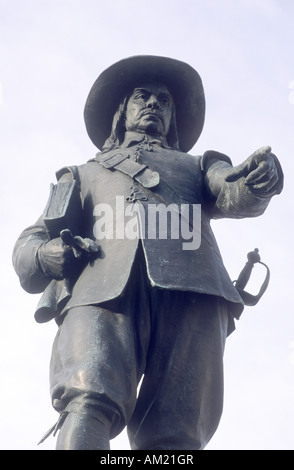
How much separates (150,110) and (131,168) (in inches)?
40.6

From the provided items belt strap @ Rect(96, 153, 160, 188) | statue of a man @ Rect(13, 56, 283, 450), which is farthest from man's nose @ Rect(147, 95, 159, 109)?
belt strap @ Rect(96, 153, 160, 188)

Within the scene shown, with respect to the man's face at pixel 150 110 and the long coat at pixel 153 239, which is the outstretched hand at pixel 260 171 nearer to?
the long coat at pixel 153 239

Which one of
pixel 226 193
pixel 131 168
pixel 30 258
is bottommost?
pixel 30 258

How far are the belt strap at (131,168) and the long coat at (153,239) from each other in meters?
0.04

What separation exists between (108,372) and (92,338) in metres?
0.32

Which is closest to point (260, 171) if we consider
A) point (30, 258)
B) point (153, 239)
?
point (153, 239)

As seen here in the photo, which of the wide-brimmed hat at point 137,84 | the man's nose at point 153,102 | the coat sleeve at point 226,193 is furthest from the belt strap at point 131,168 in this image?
the wide-brimmed hat at point 137,84

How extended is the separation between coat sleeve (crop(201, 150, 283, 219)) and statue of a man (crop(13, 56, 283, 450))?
0.04 ft

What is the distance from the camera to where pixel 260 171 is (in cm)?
795

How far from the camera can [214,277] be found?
8133 millimetres

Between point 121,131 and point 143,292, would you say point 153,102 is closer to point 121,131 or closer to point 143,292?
point 121,131
